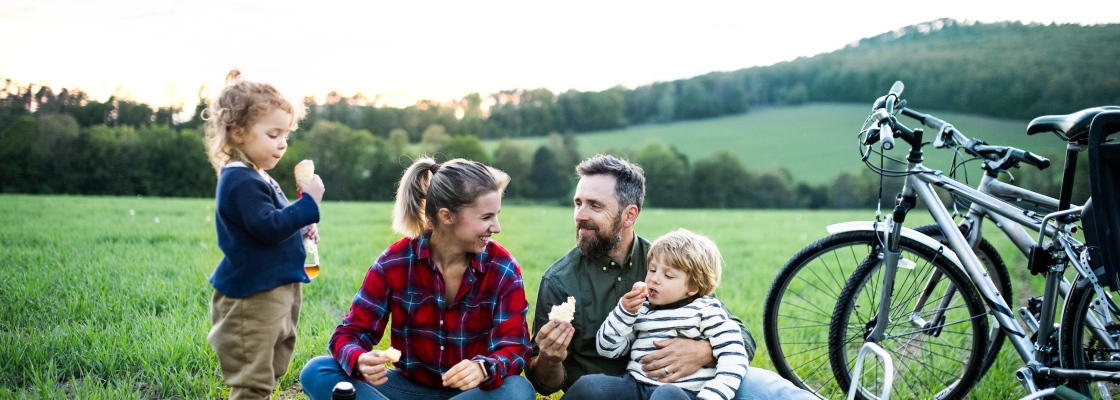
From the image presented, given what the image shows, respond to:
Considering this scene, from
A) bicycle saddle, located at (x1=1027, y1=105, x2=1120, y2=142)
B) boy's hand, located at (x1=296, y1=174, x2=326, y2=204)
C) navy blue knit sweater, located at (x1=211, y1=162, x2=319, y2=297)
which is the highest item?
bicycle saddle, located at (x1=1027, y1=105, x2=1120, y2=142)

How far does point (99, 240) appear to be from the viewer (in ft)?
19.7

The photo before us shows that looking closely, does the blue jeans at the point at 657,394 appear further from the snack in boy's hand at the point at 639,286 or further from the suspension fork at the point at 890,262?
the suspension fork at the point at 890,262

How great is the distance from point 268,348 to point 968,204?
124 inches

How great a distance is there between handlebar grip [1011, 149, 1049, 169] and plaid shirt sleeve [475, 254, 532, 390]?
2163 mm

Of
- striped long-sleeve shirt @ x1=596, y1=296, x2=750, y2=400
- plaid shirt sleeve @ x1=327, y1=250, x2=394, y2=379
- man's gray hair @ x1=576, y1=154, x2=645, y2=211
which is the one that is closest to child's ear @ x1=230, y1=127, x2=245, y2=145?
plaid shirt sleeve @ x1=327, y1=250, x2=394, y2=379

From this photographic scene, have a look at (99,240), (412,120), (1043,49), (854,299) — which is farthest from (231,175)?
(1043,49)

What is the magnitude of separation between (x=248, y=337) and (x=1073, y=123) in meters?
3.14

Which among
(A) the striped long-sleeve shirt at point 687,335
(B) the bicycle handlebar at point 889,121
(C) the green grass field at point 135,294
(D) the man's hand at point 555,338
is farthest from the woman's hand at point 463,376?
(B) the bicycle handlebar at point 889,121

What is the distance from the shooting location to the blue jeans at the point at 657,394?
9.23 ft

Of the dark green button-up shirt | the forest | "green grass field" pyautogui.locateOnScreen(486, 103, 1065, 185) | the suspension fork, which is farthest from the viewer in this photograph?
"green grass field" pyautogui.locateOnScreen(486, 103, 1065, 185)

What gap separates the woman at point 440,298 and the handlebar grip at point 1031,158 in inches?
85.3

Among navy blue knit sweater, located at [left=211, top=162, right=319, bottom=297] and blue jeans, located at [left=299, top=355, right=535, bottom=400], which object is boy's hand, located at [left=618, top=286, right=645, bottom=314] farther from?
navy blue knit sweater, located at [left=211, top=162, right=319, bottom=297]

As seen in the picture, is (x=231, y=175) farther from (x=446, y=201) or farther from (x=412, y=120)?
(x=412, y=120)

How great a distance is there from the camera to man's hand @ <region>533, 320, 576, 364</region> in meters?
2.65
